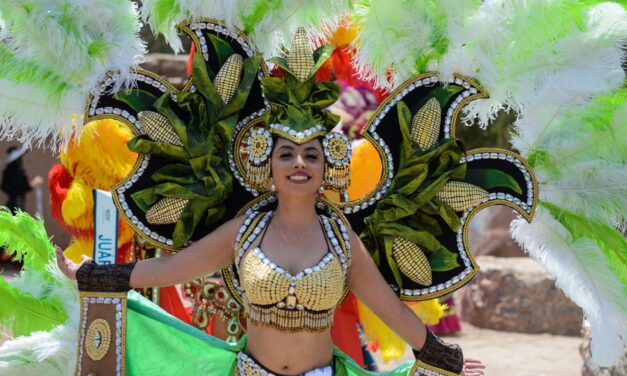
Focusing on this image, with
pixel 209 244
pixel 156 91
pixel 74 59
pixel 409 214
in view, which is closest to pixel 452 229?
pixel 409 214

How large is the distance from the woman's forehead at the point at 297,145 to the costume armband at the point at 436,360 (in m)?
0.86

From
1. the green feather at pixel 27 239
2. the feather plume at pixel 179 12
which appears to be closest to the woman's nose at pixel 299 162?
the feather plume at pixel 179 12

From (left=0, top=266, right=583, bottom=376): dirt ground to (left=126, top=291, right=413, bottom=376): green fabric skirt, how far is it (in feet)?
11.7

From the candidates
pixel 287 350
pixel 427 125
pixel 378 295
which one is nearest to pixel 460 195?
pixel 427 125

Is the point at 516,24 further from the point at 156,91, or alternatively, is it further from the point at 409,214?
the point at 156,91

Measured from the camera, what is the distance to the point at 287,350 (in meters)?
3.55

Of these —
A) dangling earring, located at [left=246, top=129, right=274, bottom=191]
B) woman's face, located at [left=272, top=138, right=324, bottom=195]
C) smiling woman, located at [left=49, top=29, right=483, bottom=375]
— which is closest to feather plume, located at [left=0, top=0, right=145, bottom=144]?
smiling woman, located at [left=49, top=29, right=483, bottom=375]

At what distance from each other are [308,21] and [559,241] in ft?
4.41

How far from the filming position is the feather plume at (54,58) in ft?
12.0

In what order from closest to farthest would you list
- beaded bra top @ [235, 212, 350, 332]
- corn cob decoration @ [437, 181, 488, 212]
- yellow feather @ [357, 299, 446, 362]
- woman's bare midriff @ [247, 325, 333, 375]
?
beaded bra top @ [235, 212, 350, 332] < woman's bare midriff @ [247, 325, 333, 375] < corn cob decoration @ [437, 181, 488, 212] < yellow feather @ [357, 299, 446, 362]

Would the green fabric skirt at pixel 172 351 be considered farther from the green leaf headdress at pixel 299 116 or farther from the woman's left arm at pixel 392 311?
the green leaf headdress at pixel 299 116

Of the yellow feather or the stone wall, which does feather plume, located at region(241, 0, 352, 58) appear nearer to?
the yellow feather

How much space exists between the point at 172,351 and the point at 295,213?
2.54 feet

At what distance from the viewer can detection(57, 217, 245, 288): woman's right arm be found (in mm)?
→ 3639
